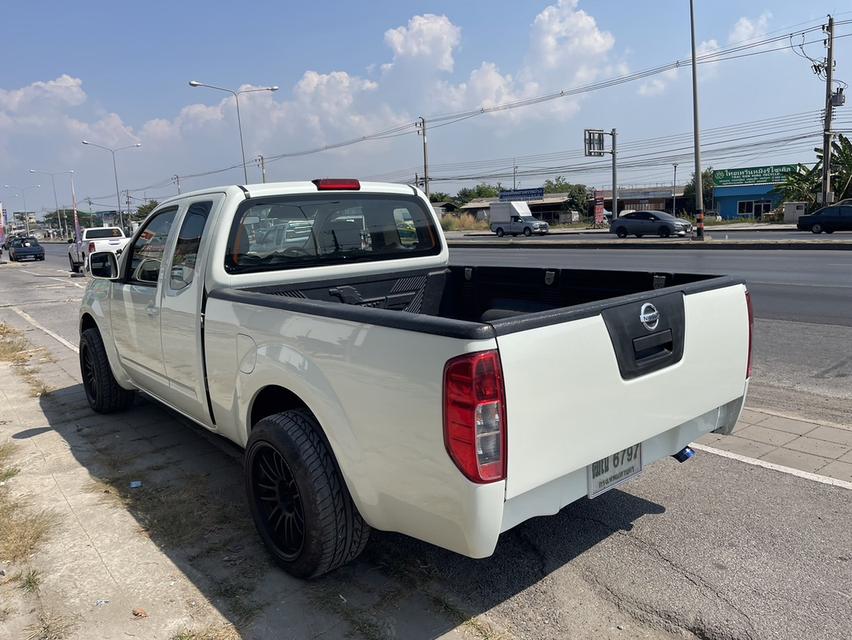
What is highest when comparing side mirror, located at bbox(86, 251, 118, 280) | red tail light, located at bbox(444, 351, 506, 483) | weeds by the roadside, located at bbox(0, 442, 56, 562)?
side mirror, located at bbox(86, 251, 118, 280)

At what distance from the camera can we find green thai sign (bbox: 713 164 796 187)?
209 ft

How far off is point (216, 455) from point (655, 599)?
10.8 feet

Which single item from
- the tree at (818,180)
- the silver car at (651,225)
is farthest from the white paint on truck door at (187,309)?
the tree at (818,180)

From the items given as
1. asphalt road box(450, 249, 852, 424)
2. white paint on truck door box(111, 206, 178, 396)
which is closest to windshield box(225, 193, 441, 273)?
white paint on truck door box(111, 206, 178, 396)

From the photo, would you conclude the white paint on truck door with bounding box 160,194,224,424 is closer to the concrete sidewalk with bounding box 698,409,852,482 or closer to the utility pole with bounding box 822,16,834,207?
Result: the concrete sidewalk with bounding box 698,409,852,482

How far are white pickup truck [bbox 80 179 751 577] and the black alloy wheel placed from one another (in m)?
0.01

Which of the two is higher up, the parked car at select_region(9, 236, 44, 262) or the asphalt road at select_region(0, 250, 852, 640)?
the parked car at select_region(9, 236, 44, 262)

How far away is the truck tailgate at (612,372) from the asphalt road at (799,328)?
2698 mm

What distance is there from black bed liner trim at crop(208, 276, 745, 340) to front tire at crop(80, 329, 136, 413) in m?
3.11

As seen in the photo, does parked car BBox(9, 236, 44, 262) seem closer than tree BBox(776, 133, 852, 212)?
Yes

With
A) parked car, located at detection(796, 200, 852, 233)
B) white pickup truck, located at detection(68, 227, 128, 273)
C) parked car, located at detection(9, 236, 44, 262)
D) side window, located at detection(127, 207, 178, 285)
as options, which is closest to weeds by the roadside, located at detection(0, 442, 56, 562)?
side window, located at detection(127, 207, 178, 285)

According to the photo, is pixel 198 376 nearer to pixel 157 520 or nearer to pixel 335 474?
pixel 157 520

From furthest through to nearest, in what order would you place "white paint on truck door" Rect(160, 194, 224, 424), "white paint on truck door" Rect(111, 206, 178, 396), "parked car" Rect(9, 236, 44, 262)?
"parked car" Rect(9, 236, 44, 262)
"white paint on truck door" Rect(111, 206, 178, 396)
"white paint on truck door" Rect(160, 194, 224, 424)

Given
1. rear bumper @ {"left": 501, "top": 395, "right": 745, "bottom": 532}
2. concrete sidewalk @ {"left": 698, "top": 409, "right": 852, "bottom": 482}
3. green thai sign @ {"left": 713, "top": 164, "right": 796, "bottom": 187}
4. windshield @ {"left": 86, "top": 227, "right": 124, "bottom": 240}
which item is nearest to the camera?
rear bumper @ {"left": 501, "top": 395, "right": 745, "bottom": 532}
